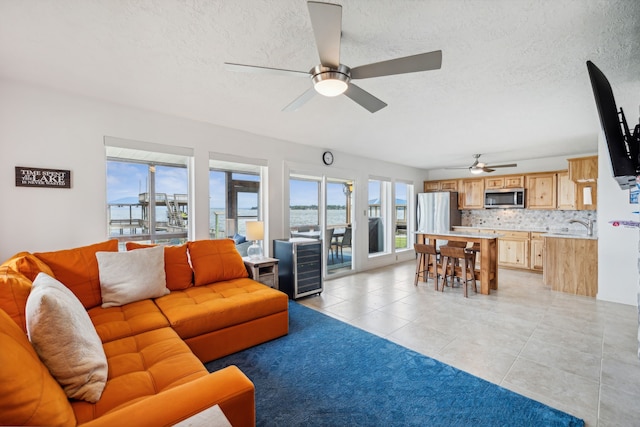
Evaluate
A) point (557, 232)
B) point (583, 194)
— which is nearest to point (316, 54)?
point (557, 232)

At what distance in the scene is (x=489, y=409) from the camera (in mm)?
1884

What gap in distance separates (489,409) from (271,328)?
6.17 ft

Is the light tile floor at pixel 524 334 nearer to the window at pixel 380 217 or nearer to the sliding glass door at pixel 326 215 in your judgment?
the sliding glass door at pixel 326 215

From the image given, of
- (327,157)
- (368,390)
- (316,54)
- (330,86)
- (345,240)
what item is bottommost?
(368,390)

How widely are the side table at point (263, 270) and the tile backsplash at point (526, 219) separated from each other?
5717 mm

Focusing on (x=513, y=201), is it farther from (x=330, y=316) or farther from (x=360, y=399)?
(x=360, y=399)

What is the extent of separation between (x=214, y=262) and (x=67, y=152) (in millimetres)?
1824

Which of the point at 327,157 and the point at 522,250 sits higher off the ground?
the point at 327,157

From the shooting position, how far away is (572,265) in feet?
14.5

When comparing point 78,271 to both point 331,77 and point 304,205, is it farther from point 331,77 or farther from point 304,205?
point 304,205

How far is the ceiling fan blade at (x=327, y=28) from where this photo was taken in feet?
4.47

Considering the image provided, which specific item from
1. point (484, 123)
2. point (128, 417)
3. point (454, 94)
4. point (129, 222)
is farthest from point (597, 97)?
point (129, 222)

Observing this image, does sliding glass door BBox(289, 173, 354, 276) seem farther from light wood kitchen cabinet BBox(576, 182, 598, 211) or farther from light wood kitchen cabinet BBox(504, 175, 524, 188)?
light wood kitchen cabinet BBox(576, 182, 598, 211)

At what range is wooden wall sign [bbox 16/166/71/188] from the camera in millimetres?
2625
